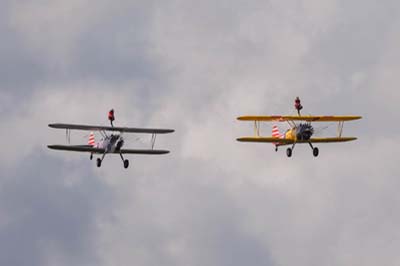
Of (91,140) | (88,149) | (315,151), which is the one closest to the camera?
(315,151)

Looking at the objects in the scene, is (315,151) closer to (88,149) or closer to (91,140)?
(88,149)

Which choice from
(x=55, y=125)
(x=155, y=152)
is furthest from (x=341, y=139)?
(x=55, y=125)

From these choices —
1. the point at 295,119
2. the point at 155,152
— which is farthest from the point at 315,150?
the point at 155,152

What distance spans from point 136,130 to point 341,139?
1819 centimetres

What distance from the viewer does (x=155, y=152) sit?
134m

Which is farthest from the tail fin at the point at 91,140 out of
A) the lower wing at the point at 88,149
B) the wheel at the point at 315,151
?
the wheel at the point at 315,151

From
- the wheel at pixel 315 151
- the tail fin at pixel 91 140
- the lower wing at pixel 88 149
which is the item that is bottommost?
the wheel at pixel 315 151

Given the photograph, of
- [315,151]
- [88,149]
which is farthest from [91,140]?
[315,151]

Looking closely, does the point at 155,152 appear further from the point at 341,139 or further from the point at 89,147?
the point at 341,139

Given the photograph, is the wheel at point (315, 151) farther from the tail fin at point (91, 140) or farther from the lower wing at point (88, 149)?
the tail fin at point (91, 140)

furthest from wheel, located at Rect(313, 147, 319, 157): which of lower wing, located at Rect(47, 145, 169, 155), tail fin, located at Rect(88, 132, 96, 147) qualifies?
tail fin, located at Rect(88, 132, 96, 147)

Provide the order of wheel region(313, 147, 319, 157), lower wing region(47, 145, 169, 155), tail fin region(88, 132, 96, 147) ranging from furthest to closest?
tail fin region(88, 132, 96, 147) < lower wing region(47, 145, 169, 155) < wheel region(313, 147, 319, 157)

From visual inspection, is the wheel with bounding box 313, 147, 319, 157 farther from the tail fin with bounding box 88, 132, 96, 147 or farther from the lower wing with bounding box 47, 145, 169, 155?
the tail fin with bounding box 88, 132, 96, 147

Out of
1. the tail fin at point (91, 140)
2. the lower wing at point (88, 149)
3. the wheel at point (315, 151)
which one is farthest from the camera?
the tail fin at point (91, 140)
